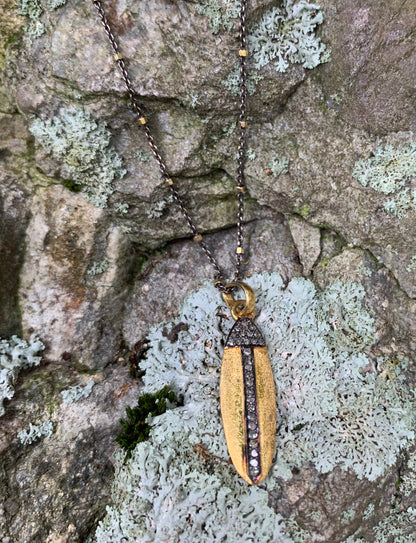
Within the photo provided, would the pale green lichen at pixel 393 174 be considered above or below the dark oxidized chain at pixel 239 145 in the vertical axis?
below

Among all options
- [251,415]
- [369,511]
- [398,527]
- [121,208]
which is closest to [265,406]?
[251,415]

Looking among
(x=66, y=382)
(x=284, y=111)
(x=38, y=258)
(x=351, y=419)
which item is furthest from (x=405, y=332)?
(x=38, y=258)

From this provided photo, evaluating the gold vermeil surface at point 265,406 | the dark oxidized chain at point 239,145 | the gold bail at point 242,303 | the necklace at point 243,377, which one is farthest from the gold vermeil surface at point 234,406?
the dark oxidized chain at point 239,145

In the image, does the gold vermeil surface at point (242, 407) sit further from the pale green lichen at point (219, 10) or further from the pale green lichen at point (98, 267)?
the pale green lichen at point (219, 10)

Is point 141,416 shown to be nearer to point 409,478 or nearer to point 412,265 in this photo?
point 409,478

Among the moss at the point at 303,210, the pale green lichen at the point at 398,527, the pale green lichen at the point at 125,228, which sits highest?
the pale green lichen at the point at 125,228

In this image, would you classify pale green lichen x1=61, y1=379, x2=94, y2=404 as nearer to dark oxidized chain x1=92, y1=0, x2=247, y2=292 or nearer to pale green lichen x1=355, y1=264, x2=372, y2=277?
dark oxidized chain x1=92, y1=0, x2=247, y2=292

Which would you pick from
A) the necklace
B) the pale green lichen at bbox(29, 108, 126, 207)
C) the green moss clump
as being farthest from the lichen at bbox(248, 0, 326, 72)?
the green moss clump

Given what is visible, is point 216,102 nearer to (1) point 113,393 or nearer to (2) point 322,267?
(2) point 322,267
